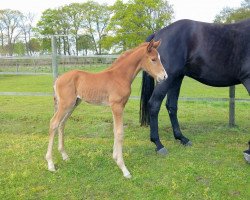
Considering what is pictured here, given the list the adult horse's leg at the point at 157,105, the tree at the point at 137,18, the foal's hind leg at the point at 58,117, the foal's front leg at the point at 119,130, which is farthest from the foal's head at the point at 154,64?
the tree at the point at 137,18

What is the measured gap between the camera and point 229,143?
18.0ft

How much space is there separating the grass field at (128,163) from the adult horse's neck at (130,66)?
125 centimetres

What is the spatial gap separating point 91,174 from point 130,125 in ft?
9.37

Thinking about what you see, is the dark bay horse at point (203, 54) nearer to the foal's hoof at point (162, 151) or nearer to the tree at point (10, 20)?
the foal's hoof at point (162, 151)

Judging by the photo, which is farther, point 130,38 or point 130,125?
point 130,38

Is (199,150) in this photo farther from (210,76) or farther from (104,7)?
(104,7)

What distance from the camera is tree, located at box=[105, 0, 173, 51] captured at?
3738cm

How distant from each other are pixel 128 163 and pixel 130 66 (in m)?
1.38

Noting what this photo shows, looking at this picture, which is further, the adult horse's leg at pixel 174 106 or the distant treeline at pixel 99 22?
the distant treeline at pixel 99 22

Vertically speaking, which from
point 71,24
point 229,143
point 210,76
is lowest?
point 229,143

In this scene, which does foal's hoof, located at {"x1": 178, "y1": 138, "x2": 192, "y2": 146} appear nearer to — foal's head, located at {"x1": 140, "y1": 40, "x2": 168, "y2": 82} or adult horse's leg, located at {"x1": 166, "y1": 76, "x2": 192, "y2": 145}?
adult horse's leg, located at {"x1": 166, "y1": 76, "x2": 192, "y2": 145}

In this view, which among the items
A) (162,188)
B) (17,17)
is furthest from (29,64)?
(17,17)

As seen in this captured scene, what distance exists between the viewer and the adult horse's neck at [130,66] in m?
4.00

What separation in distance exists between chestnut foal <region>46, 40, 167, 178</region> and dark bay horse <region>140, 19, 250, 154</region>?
3.28 ft
